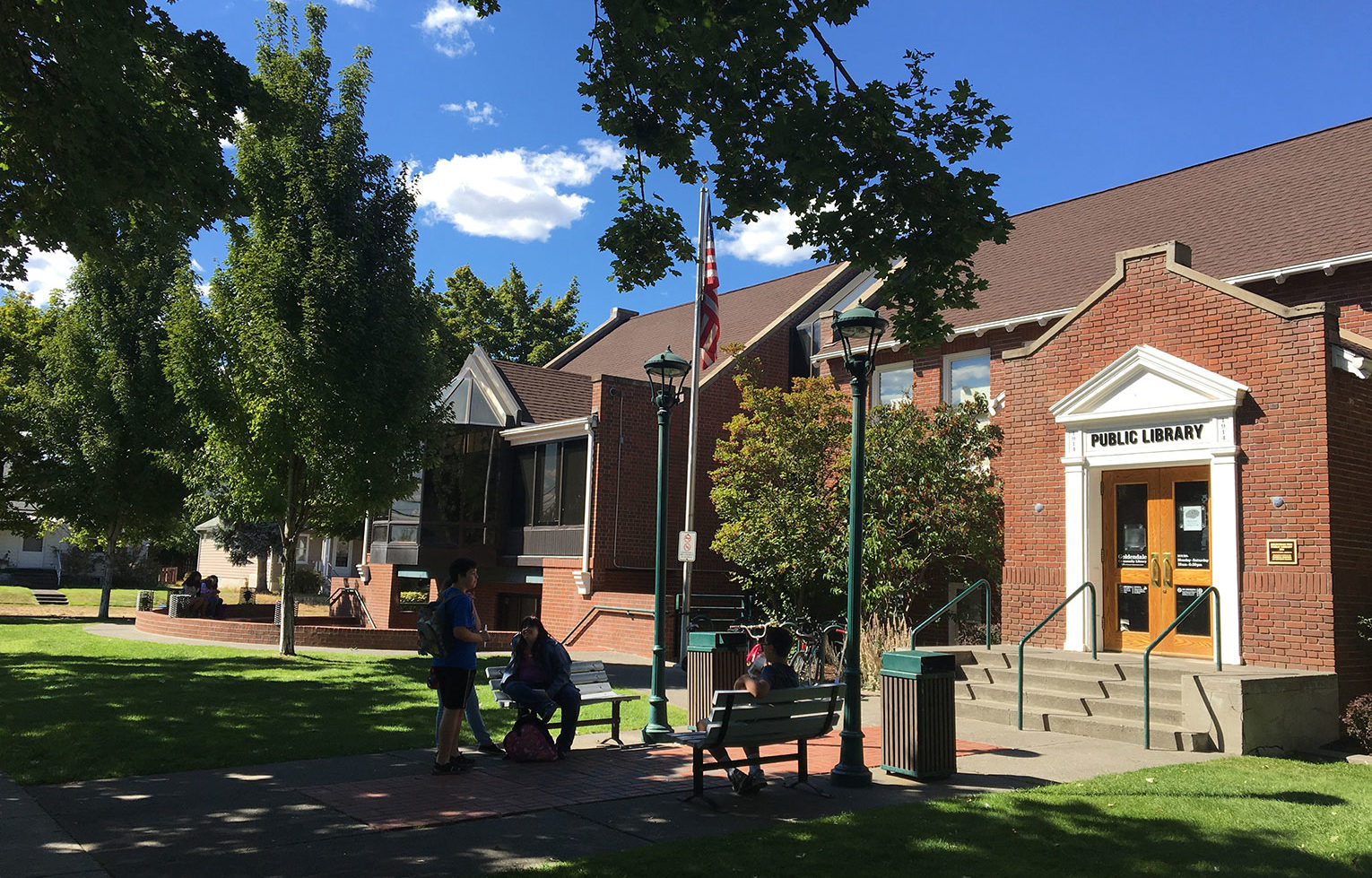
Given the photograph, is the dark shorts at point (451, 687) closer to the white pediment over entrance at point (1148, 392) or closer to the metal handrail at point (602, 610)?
the white pediment over entrance at point (1148, 392)

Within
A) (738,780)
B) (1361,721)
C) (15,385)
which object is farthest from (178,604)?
(1361,721)

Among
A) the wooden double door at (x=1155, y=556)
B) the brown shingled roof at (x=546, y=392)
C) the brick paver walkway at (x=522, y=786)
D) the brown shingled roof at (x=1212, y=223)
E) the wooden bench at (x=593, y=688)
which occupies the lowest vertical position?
the brick paver walkway at (x=522, y=786)

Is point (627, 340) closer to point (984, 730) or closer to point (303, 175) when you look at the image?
point (303, 175)

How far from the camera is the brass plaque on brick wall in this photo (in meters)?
11.8

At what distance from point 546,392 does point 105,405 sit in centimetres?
1229

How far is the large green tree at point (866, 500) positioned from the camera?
17.2m

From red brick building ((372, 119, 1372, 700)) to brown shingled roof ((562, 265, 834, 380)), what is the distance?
696cm

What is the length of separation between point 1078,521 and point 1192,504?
4.70 ft

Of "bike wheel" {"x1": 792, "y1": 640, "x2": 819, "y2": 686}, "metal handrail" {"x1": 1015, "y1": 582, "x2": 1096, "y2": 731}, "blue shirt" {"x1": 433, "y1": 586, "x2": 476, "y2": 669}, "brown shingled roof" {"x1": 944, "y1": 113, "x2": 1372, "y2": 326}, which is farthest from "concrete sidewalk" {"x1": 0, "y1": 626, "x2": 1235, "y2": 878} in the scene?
"brown shingled roof" {"x1": 944, "y1": 113, "x2": 1372, "y2": 326}

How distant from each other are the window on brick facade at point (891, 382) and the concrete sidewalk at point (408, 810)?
11170mm

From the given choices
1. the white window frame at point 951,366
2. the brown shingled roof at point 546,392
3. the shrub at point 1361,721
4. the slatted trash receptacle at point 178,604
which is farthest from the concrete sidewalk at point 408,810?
the brown shingled roof at point 546,392

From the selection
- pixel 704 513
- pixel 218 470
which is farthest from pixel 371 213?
pixel 704 513

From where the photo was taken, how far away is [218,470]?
1877 centimetres

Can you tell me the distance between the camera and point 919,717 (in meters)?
8.46
